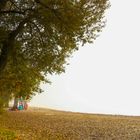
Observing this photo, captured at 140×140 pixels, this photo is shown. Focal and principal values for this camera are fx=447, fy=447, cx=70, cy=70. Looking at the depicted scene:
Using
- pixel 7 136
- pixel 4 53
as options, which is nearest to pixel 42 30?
pixel 4 53

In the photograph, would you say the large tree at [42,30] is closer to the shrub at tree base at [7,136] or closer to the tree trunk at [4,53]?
the tree trunk at [4,53]

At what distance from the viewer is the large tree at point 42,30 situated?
1057 inches

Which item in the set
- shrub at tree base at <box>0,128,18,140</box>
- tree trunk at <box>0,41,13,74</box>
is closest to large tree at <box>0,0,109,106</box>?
tree trunk at <box>0,41,13,74</box>

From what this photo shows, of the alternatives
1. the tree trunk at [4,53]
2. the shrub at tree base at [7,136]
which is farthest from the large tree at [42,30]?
the shrub at tree base at [7,136]

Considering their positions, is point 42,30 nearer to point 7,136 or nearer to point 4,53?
point 4,53

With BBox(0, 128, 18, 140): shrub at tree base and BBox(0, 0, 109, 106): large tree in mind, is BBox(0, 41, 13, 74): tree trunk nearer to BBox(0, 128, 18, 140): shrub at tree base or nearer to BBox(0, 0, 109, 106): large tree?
BBox(0, 0, 109, 106): large tree

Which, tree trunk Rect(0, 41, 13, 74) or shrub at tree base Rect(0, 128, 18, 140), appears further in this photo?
tree trunk Rect(0, 41, 13, 74)

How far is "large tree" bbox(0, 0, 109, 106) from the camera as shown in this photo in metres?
26.9

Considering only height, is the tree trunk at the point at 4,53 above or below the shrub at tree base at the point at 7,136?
above

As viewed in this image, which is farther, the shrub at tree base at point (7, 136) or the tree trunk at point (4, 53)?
the tree trunk at point (4, 53)

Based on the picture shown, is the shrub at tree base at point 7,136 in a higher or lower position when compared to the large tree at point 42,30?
lower

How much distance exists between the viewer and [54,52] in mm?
31469

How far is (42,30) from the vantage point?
29.4 m

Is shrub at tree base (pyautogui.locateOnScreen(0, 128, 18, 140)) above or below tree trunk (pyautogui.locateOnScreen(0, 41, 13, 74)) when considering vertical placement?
below
